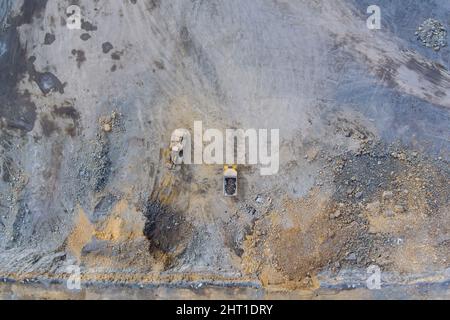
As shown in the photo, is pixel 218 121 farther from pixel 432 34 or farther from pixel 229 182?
pixel 432 34

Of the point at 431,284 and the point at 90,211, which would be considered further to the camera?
the point at 90,211

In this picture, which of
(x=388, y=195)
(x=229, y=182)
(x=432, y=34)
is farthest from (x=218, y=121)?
(x=432, y=34)

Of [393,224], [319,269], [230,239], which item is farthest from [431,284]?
[230,239]

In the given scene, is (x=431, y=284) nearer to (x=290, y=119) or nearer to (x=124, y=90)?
(x=290, y=119)

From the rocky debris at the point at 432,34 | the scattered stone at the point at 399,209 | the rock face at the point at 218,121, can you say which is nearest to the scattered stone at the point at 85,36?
→ the rock face at the point at 218,121

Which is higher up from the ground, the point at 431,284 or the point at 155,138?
the point at 155,138

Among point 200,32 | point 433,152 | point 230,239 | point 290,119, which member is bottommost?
point 230,239
